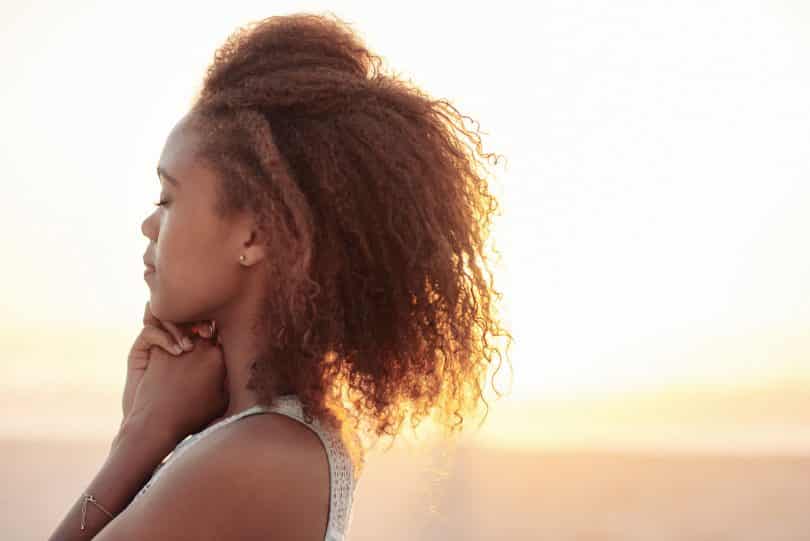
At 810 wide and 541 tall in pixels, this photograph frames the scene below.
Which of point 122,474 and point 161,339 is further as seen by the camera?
point 161,339

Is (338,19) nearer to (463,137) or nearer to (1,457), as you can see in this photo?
(463,137)

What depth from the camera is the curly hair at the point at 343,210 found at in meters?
2.11

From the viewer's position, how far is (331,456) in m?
2.07

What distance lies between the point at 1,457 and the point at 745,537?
746 centimetres

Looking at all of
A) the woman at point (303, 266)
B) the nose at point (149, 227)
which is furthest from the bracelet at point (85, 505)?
the nose at point (149, 227)

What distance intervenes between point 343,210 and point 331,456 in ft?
1.39

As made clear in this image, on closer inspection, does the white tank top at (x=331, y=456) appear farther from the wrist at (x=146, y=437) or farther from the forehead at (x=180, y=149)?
the forehead at (x=180, y=149)

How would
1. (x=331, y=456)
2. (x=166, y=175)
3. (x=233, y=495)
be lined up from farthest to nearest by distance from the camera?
(x=166, y=175)
(x=331, y=456)
(x=233, y=495)

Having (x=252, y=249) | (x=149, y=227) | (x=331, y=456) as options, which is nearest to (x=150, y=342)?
(x=149, y=227)

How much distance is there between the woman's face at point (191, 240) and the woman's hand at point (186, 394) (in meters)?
0.14

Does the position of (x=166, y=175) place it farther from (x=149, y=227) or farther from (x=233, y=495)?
(x=233, y=495)

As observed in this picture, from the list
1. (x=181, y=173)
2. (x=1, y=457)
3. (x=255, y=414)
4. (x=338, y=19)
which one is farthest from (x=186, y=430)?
(x=1, y=457)

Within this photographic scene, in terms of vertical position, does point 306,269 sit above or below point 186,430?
above

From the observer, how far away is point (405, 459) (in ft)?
34.1
